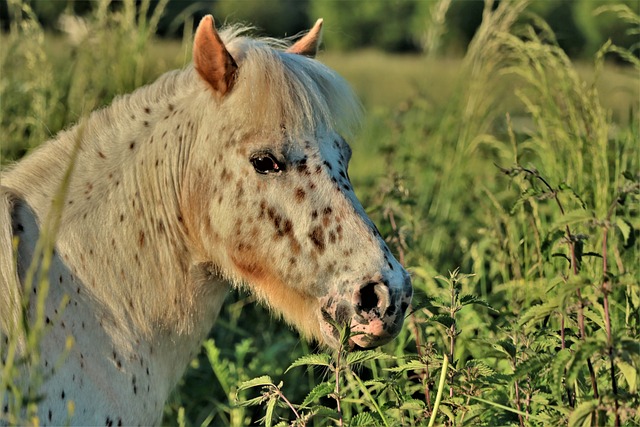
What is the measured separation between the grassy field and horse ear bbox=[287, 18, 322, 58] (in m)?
0.34

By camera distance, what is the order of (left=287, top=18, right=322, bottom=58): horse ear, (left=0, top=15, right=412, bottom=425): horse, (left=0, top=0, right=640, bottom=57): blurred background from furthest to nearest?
(left=0, top=0, right=640, bottom=57): blurred background → (left=287, top=18, right=322, bottom=58): horse ear → (left=0, top=15, right=412, bottom=425): horse

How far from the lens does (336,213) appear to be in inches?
103

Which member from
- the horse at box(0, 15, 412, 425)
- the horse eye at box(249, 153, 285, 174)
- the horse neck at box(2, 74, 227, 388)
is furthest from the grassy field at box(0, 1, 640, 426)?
the horse eye at box(249, 153, 285, 174)

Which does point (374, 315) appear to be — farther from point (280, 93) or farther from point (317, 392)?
point (280, 93)

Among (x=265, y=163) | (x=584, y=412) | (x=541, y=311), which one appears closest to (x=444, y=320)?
(x=541, y=311)

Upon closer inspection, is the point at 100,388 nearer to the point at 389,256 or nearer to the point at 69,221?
the point at 69,221

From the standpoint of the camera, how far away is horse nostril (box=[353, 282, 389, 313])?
2500 millimetres

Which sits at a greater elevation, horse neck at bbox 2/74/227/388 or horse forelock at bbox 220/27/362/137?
horse forelock at bbox 220/27/362/137

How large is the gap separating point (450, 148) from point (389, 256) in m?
3.54

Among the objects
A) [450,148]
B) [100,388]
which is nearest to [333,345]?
[100,388]

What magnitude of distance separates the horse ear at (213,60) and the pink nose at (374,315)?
2.65 ft

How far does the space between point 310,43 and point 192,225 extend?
891mm

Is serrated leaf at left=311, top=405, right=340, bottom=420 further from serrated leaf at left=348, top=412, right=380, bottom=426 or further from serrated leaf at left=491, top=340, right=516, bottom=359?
serrated leaf at left=491, top=340, right=516, bottom=359

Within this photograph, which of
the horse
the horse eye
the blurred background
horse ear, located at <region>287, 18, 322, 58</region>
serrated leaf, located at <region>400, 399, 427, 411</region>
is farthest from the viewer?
the blurred background
